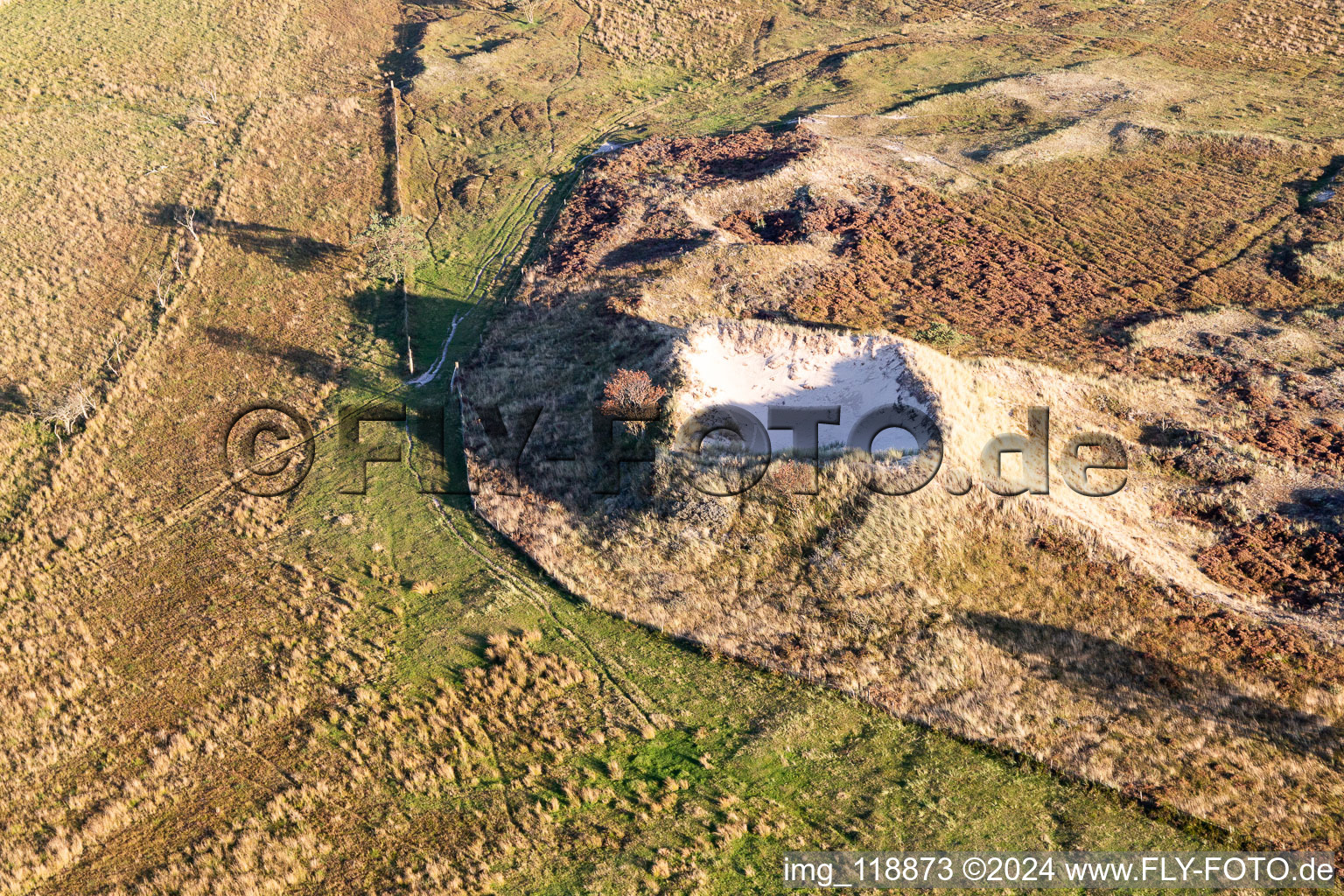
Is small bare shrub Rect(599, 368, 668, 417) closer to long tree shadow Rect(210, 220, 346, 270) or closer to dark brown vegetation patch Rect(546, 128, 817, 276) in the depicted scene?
dark brown vegetation patch Rect(546, 128, 817, 276)

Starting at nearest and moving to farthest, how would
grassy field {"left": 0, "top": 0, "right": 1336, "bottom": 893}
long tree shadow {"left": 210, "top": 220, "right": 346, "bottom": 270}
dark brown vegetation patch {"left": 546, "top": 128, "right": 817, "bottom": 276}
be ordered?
grassy field {"left": 0, "top": 0, "right": 1336, "bottom": 893}
dark brown vegetation patch {"left": 546, "top": 128, "right": 817, "bottom": 276}
long tree shadow {"left": 210, "top": 220, "right": 346, "bottom": 270}

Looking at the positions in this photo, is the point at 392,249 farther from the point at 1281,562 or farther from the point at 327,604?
the point at 1281,562

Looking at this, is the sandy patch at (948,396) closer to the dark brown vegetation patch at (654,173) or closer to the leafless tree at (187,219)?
the dark brown vegetation patch at (654,173)

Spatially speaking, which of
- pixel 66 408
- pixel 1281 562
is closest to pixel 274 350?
pixel 66 408

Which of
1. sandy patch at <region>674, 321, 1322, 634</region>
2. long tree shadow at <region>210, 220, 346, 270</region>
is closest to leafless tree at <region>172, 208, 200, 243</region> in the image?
long tree shadow at <region>210, 220, 346, 270</region>

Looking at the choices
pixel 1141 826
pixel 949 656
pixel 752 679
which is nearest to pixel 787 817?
pixel 752 679

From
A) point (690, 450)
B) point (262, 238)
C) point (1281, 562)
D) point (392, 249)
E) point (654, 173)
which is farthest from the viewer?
point (654, 173)
